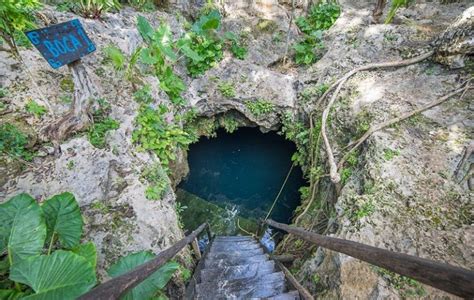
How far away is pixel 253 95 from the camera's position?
6484 millimetres

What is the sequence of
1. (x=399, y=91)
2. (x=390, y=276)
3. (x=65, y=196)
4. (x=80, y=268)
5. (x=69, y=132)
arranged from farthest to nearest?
(x=399, y=91) → (x=69, y=132) → (x=390, y=276) → (x=65, y=196) → (x=80, y=268)

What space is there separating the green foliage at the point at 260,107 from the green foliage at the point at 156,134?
95.8 inches

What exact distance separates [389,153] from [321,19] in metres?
5.91

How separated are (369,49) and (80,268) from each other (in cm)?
686

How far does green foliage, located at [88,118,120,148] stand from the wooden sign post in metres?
0.14

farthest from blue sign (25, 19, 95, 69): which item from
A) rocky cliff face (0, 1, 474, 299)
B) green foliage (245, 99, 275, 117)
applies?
green foliage (245, 99, 275, 117)

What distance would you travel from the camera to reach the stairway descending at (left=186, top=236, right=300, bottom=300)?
8.57 feet

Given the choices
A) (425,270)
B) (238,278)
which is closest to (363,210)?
(238,278)

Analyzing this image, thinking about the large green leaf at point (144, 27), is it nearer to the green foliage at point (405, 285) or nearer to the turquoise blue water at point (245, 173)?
the turquoise blue water at point (245, 173)

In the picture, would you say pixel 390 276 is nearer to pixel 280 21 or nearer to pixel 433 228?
pixel 433 228

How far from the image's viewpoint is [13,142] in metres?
3.19

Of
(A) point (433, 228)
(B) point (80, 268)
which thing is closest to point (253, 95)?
(A) point (433, 228)

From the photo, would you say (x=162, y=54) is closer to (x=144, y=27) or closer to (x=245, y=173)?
(x=144, y=27)

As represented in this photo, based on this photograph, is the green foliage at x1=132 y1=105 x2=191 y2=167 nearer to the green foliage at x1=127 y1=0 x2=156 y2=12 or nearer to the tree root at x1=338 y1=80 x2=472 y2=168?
the tree root at x1=338 y1=80 x2=472 y2=168
